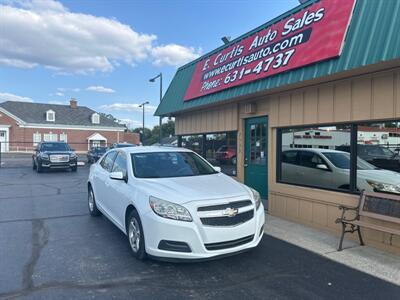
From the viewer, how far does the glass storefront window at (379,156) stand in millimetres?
5617

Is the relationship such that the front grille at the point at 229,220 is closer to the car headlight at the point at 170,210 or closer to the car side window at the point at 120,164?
the car headlight at the point at 170,210

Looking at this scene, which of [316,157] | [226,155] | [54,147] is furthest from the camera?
[54,147]

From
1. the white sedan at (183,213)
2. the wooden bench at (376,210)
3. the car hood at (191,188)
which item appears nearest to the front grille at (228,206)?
the white sedan at (183,213)

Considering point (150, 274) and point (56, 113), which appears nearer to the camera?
point (150, 274)

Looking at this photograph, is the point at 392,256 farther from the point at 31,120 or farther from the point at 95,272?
the point at 31,120

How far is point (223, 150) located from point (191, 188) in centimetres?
563

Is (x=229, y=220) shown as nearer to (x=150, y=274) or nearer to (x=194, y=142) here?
(x=150, y=274)

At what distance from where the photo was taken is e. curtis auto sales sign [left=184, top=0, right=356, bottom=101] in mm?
5844

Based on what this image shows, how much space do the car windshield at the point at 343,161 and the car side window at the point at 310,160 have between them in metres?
0.21

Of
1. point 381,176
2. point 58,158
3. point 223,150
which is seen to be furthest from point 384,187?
point 58,158

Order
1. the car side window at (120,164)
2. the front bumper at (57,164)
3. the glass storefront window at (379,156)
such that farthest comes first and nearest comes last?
the front bumper at (57,164), the car side window at (120,164), the glass storefront window at (379,156)

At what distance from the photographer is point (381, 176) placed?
230 inches

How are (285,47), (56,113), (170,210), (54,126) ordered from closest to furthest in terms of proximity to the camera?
(170,210) → (285,47) → (54,126) → (56,113)

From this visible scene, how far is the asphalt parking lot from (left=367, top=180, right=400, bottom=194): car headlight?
173cm
